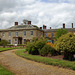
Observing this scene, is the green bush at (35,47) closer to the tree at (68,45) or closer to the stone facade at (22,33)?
the tree at (68,45)

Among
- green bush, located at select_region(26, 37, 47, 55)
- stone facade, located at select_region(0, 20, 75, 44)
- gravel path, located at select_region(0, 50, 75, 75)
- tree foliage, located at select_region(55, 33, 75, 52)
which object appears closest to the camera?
gravel path, located at select_region(0, 50, 75, 75)

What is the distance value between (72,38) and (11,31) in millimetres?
34656

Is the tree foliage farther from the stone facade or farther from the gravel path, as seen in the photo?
the stone facade

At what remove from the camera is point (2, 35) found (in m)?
44.6

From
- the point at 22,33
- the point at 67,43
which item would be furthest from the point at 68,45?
the point at 22,33

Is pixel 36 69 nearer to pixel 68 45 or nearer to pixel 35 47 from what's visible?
pixel 68 45

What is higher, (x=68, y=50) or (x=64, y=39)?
(x=64, y=39)

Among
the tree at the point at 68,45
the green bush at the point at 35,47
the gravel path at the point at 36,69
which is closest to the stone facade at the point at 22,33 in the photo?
the green bush at the point at 35,47

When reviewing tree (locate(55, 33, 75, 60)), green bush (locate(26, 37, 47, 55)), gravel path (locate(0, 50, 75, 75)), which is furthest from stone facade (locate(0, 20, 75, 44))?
gravel path (locate(0, 50, 75, 75))

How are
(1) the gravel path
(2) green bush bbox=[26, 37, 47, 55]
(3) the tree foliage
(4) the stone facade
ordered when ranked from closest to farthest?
1. (1) the gravel path
2. (3) the tree foliage
3. (2) green bush bbox=[26, 37, 47, 55]
4. (4) the stone facade

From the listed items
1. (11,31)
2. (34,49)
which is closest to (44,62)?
(34,49)

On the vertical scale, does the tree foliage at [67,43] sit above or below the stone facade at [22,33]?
below

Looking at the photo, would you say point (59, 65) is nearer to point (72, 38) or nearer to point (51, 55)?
point (72, 38)

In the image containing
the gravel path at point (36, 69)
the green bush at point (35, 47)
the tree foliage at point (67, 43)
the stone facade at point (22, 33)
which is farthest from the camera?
the stone facade at point (22, 33)
